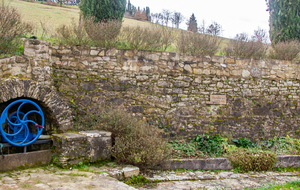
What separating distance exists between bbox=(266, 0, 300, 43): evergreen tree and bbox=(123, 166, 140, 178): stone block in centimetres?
821

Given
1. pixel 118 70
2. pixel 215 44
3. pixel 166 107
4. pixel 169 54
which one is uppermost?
pixel 215 44

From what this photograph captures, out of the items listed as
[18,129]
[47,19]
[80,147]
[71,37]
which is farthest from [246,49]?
[47,19]

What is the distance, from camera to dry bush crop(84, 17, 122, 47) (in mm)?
6395

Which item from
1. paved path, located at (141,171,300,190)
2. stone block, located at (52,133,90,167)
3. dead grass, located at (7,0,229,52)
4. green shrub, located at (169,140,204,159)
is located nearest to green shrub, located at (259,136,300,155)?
paved path, located at (141,171,300,190)

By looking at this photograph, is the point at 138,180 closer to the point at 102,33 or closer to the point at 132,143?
the point at 132,143

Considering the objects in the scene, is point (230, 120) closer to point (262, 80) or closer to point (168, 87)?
point (262, 80)

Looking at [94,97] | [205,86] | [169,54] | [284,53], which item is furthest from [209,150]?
[284,53]

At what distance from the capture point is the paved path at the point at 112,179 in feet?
11.2

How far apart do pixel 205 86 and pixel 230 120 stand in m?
1.41

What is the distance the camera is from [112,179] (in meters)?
3.93

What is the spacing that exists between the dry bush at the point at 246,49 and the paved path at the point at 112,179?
13.1 ft

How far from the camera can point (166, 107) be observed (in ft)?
22.2

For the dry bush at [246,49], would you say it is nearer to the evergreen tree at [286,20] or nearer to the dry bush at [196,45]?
the dry bush at [196,45]

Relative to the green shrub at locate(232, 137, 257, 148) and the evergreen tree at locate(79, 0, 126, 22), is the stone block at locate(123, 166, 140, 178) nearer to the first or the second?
the green shrub at locate(232, 137, 257, 148)
